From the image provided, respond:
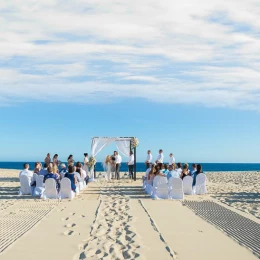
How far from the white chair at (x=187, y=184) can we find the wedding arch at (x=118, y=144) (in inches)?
359

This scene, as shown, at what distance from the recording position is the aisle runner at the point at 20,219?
770cm

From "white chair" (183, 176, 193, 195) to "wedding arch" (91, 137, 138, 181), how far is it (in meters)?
9.12

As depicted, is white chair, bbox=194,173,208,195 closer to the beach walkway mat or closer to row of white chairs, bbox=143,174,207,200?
row of white chairs, bbox=143,174,207,200

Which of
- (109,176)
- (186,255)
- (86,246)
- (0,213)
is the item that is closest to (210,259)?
(186,255)

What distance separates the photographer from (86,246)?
6.93m

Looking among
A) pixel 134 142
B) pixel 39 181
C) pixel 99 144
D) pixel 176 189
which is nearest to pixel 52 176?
pixel 39 181

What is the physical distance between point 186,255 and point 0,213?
5.75 meters

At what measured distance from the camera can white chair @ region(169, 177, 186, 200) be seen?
14141 mm

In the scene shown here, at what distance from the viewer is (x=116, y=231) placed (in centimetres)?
820

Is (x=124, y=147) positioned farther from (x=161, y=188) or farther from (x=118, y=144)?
(x=161, y=188)

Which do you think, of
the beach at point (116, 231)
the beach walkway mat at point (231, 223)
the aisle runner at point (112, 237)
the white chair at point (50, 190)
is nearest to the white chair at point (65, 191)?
the white chair at point (50, 190)

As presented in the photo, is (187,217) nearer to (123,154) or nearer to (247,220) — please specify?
(247,220)

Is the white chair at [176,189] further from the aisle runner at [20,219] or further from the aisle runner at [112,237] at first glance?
the aisle runner at [20,219]

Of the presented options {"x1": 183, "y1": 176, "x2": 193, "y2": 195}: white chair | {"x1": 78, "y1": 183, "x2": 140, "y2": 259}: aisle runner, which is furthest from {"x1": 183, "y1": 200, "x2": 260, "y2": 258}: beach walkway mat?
{"x1": 183, "y1": 176, "x2": 193, "y2": 195}: white chair
